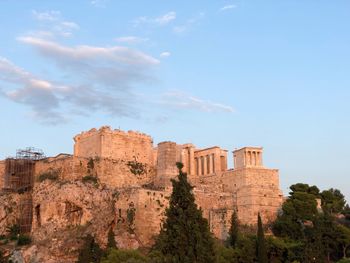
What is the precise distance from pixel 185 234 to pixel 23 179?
32.2 m

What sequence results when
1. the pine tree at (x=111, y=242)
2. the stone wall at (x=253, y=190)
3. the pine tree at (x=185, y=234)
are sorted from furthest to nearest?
the stone wall at (x=253, y=190) < the pine tree at (x=111, y=242) < the pine tree at (x=185, y=234)

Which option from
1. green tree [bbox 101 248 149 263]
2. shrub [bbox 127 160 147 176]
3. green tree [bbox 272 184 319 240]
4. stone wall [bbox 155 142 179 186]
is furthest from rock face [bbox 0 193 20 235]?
green tree [bbox 272 184 319 240]

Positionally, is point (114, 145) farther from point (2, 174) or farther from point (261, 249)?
point (261, 249)

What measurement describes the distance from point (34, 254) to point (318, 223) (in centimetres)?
2209

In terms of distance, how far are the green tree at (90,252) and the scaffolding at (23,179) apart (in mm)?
10805

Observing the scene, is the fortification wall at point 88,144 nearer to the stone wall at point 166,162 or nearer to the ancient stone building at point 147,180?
the ancient stone building at point 147,180

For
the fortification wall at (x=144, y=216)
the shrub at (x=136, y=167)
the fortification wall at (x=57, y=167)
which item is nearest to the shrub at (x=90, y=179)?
the fortification wall at (x=57, y=167)

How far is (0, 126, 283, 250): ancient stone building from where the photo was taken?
1978 inches

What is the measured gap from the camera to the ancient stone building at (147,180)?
5025 centimetres

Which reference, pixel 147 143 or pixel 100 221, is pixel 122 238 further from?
pixel 147 143

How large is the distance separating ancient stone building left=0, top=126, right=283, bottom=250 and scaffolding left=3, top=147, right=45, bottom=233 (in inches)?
31.1

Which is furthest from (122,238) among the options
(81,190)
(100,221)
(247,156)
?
(247,156)

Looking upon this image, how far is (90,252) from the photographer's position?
150 feet

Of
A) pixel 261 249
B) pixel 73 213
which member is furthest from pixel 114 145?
pixel 261 249
